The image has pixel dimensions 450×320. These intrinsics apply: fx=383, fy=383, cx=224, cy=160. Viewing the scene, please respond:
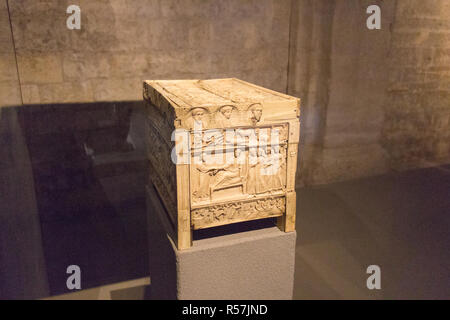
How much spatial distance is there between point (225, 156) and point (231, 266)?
0.59m

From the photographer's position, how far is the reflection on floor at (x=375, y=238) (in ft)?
10.3

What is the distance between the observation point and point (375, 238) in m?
3.84

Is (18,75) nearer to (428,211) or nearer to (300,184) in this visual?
(300,184)

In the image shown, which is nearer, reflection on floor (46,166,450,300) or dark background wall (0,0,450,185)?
reflection on floor (46,166,450,300)

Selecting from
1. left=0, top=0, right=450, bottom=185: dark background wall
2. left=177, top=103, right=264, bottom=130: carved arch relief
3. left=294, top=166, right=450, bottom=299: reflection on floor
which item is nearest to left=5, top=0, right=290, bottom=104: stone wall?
left=0, top=0, right=450, bottom=185: dark background wall

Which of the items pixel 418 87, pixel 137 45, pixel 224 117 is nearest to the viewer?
pixel 224 117

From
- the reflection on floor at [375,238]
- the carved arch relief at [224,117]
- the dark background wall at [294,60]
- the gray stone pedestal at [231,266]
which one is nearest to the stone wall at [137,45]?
the dark background wall at [294,60]

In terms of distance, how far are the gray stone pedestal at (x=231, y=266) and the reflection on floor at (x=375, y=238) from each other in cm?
104

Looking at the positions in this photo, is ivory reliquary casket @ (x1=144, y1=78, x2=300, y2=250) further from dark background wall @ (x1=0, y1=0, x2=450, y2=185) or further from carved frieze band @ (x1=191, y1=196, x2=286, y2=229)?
dark background wall @ (x1=0, y1=0, x2=450, y2=185)

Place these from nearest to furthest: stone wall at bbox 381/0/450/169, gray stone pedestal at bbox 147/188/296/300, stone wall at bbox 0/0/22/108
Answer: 1. gray stone pedestal at bbox 147/188/296/300
2. stone wall at bbox 0/0/22/108
3. stone wall at bbox 381/0/450/169

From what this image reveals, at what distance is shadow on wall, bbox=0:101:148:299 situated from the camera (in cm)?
316

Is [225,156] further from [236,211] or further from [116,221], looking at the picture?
[116,221]

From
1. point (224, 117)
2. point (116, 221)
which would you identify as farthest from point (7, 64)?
point (224, 117)

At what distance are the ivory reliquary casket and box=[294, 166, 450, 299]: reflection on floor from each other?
4.58ft
